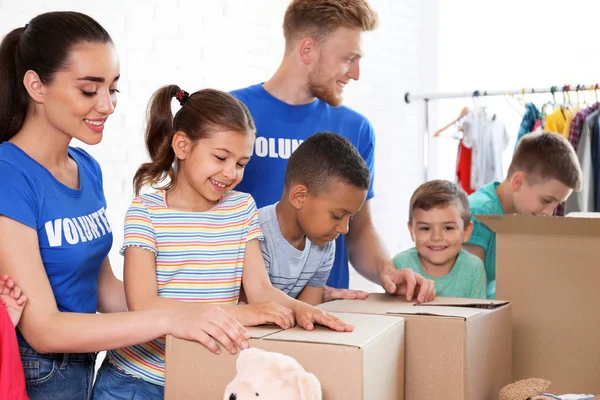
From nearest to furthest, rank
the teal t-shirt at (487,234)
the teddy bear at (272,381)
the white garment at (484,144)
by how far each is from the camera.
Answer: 1. the teddy bear at (272,381)
2. the teal t-shirt at (487,234)
3. the white garment at (484,144)

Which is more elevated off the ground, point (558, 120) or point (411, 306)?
point (558, 120)

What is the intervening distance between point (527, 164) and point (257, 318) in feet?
4.75

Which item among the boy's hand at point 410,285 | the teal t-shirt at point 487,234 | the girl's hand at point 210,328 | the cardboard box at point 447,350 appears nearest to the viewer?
the girl's hand at point 210,328

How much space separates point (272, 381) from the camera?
0.81 m

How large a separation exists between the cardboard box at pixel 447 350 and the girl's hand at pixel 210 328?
9.0 inches

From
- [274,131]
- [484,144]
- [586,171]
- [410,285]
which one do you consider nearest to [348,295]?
[410,285]

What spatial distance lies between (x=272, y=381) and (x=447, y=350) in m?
0.32

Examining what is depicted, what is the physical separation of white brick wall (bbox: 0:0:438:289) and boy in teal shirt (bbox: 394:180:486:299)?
123 cm

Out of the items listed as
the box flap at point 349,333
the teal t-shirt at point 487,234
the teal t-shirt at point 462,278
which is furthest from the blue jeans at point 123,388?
the teal t-shirt at point 487,234

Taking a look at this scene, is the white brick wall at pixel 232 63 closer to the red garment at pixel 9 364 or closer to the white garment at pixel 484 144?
the white garment at pixel 484 144

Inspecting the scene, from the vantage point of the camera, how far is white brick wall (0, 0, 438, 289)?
8.74 feet

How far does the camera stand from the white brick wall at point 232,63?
8.74 feet

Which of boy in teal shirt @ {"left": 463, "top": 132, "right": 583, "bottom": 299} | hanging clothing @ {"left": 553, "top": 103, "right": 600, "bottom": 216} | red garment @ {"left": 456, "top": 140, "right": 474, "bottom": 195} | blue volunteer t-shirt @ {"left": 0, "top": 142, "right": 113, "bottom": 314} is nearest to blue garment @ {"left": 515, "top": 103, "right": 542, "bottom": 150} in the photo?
hanging clothing @ {"left": 553, "top": 103, "right": 600, "bottom": 216}

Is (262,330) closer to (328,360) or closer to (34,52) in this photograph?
(328,360)
